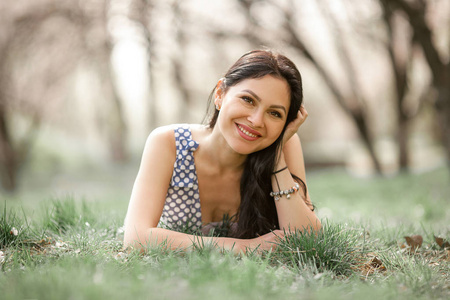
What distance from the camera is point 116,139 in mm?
18438

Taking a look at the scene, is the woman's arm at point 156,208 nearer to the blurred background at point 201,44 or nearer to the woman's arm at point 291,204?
the woman's arm at point 291,204

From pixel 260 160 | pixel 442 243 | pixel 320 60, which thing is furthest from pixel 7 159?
pixel 442 243

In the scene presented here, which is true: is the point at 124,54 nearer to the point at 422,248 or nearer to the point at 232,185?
the point at 232,185

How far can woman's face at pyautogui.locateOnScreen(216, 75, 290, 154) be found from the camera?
255 cm

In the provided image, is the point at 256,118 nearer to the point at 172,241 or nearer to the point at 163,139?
the point at 163,139

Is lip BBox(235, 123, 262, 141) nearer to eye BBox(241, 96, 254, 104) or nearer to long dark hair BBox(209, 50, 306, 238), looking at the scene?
eye BBox(241, 96, 254, 104)

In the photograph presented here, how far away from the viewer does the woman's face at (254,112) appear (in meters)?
2.55

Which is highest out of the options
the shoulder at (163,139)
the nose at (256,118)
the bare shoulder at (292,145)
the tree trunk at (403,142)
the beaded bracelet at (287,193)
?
the nose at (256,118)

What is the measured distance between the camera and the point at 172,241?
2408 mm

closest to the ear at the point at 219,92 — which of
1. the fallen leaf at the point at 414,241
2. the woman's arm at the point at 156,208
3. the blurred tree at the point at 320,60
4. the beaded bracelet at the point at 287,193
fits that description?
the woman's arm at the point at 156,208

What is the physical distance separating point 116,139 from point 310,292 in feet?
57.2

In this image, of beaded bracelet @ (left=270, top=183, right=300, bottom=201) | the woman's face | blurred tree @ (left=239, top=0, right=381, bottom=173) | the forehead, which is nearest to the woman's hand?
beaded bracelet @ (left=270, top=183, right=300, bottom=201)

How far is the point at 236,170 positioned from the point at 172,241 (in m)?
0.81

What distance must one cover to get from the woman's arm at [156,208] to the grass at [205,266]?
9cm
